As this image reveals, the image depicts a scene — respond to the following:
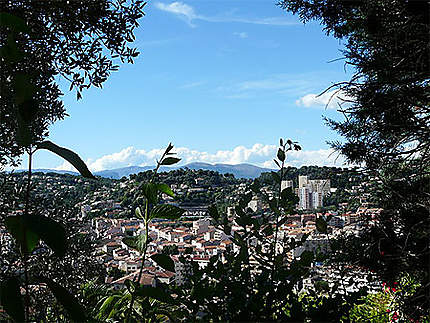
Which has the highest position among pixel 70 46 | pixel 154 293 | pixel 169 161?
pixel 70 46

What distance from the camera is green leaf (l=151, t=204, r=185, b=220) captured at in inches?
33.8

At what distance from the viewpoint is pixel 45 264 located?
1.89 meters

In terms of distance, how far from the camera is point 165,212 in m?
0.86

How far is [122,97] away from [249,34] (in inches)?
32.4

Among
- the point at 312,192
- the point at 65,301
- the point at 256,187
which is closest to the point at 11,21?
the point at 65,301

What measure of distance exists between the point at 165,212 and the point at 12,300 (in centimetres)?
39

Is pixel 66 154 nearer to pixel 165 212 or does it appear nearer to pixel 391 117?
pixel 165 212

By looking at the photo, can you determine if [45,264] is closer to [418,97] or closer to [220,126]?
[220,126]

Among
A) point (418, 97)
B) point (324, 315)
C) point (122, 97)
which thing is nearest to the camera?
point (324, 315)

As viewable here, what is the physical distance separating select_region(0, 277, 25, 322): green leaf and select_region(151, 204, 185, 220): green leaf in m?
0.36

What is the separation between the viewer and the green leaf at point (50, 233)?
1.60 feet

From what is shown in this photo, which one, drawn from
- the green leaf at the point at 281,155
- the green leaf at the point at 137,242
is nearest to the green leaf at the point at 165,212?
the green leaf at the point at 137,242

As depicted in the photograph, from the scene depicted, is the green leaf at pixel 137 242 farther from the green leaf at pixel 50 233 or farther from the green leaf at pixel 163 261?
the green leaf at pixel 50 233

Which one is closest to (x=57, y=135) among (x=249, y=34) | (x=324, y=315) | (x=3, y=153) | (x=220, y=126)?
(x=3, y=153)
